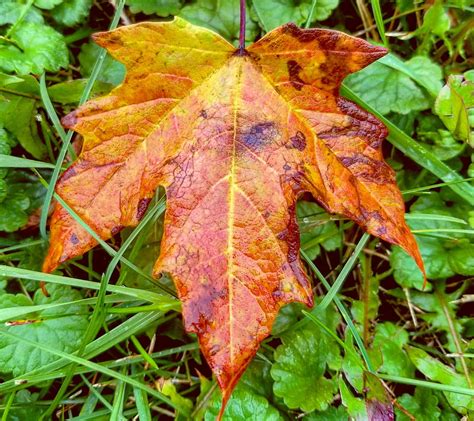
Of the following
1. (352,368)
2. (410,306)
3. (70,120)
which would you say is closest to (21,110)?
(70,120)

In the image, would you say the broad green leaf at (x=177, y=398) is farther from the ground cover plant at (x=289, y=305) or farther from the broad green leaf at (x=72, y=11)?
the broad green leaf at (x=72, y=11)

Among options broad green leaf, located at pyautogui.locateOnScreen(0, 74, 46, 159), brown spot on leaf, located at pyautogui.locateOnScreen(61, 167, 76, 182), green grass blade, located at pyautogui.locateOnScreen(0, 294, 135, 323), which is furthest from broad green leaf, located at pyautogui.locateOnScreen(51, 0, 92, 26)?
green grass blade, located at pyautogui.locateOnScreen(0, 294, 135, 323)

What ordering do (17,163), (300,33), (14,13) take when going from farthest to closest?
(14,13)
(17,163)
(300,33)

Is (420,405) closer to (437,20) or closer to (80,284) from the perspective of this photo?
(80,284)

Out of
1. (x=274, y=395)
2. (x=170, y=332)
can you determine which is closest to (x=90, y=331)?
(x=170, y=332)

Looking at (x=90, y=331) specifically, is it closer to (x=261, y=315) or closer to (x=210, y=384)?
(x=210, y=384)

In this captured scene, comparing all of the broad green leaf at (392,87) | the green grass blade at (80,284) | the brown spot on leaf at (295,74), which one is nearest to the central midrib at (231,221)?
the brown spot on leaf at (295,74)
